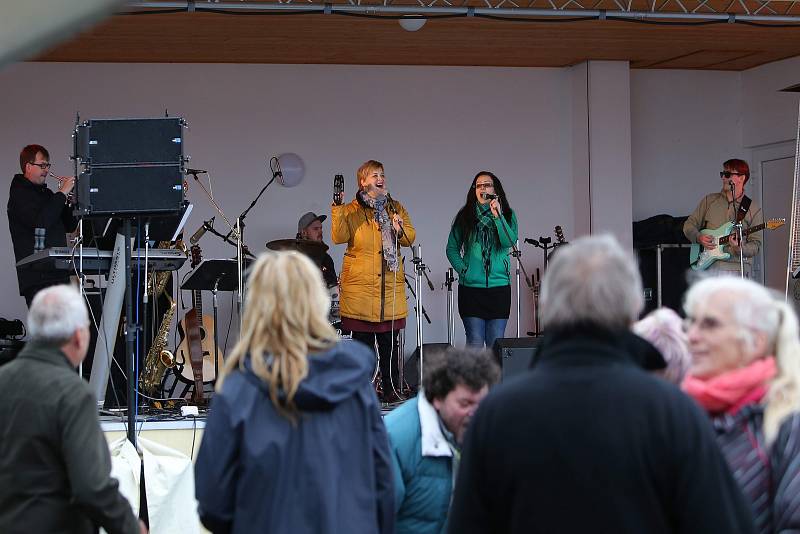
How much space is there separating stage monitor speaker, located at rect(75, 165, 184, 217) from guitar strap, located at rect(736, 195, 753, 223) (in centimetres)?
487

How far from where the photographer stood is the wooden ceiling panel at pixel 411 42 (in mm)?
9594

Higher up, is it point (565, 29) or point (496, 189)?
point (565, 29)

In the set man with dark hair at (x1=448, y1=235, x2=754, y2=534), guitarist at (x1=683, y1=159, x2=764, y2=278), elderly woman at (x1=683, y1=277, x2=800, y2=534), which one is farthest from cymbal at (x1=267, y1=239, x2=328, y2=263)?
man with dark hair at (x1=448, y1=235, x2=754, y2=534)

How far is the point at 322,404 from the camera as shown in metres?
2.93

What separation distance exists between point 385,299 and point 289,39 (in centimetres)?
Result: 308

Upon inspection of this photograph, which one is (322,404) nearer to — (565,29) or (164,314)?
(164,314)

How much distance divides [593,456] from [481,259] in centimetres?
607

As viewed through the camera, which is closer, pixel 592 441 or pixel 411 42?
pixel 592 441

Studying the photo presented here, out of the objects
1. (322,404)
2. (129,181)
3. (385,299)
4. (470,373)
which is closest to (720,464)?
(322,404)

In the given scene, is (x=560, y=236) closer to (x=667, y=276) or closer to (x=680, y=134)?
(x=667, y=276)

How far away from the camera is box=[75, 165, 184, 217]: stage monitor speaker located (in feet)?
19.5

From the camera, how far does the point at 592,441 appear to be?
2178mm

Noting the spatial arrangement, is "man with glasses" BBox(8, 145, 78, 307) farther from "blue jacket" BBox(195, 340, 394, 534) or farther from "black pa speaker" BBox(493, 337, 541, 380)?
"blue jacket" BBox(195, 340, 394, 534)

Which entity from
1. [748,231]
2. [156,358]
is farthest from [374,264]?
[748,231]
